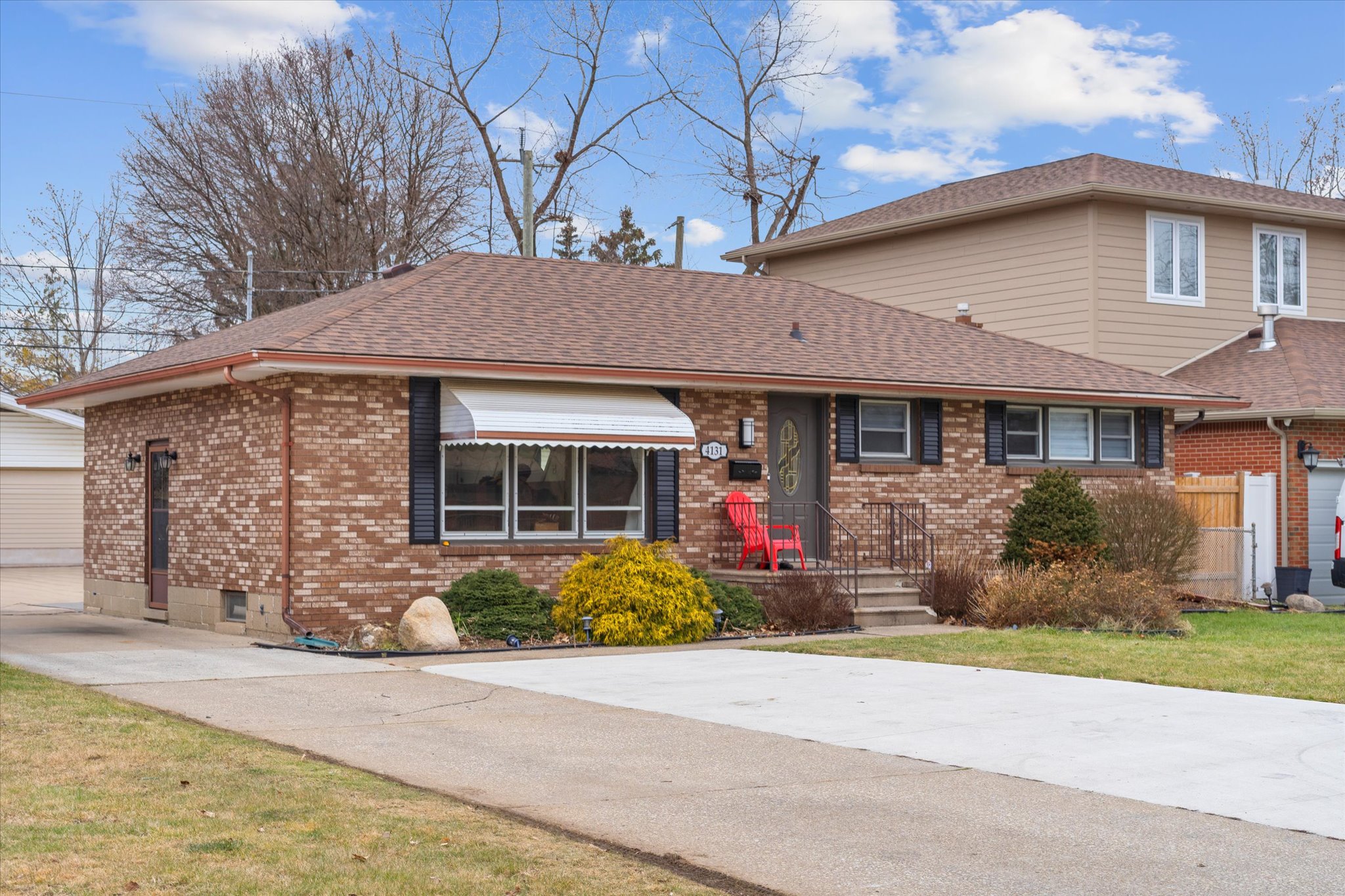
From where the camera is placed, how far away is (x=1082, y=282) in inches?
942

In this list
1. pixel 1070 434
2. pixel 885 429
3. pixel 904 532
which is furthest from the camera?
pixel 1070 434

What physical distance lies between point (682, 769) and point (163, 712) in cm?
438

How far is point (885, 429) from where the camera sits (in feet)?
64.5

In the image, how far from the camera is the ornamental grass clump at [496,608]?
15469 mm

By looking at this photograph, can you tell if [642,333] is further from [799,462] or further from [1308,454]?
[1308,454]

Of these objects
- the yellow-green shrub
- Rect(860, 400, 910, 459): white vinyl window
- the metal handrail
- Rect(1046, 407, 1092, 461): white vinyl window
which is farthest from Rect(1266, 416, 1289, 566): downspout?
the yellow-green shrub

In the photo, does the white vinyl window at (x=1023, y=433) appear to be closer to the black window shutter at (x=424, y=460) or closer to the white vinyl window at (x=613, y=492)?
the white vinyl window at (x=613, y=492)

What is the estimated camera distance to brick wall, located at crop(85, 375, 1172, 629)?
15.7 metres

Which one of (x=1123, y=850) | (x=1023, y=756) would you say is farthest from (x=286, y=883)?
(x=1023, y=756)

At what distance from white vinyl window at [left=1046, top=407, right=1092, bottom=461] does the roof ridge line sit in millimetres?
8938

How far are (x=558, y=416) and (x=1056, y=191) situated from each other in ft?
37.2

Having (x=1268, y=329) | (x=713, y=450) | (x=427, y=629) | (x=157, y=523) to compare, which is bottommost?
(x=427, y=629)

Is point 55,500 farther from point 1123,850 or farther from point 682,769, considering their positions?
point 1123,850

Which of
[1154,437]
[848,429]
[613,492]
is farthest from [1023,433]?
[613,492]
